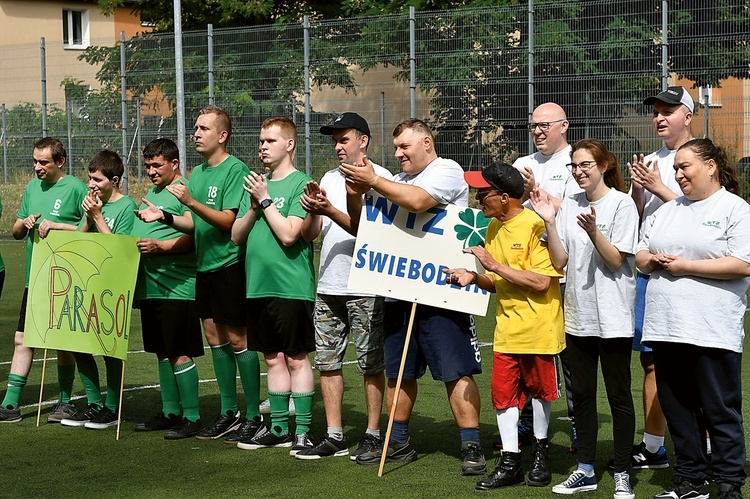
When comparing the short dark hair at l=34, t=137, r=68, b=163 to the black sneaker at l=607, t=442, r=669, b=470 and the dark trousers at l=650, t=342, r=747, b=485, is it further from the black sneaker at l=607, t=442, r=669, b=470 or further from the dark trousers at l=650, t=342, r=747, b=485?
the dark trousers at l=650, t=342, r=747, b=485

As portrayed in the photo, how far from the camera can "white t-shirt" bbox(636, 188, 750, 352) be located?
19.2 feet

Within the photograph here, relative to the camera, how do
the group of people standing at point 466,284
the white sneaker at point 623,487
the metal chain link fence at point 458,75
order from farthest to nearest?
1. the metal chain link fence at point 458,75
2. the white sneaker at point 623,487
3. the group of people standing at point 466,284

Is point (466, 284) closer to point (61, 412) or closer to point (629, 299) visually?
point (629, 299)

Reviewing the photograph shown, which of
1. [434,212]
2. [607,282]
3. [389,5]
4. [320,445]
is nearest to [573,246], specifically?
[607,282]

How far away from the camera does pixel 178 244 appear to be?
8070 mm

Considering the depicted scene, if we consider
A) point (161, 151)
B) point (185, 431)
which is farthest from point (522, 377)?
point (161, 151)

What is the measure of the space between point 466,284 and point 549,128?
1.31m

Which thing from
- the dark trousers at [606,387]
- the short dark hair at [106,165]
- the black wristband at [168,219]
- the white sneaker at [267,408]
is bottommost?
the white sneaker at [267,408]

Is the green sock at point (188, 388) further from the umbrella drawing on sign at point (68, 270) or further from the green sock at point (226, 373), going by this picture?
the umbrella drawing on sign at point (68, 270)

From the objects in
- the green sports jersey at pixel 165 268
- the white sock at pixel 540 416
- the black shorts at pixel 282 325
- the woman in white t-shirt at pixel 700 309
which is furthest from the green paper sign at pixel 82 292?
the woman in white t-shirt at pixel 700 309

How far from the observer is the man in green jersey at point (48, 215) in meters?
8.66

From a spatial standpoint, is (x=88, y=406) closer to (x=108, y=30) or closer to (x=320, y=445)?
(x=320, y=445)

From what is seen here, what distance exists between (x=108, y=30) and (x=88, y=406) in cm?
4380

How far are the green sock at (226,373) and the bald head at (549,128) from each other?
2.57 meters
